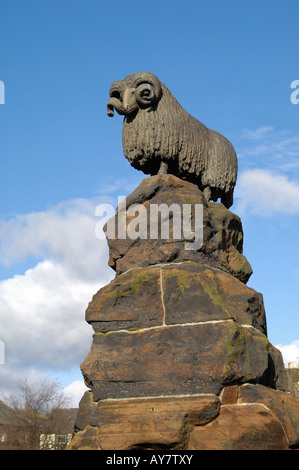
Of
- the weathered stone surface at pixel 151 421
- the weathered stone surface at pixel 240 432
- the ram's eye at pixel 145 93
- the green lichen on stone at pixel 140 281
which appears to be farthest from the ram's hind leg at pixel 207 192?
the weathered stone surface at pixel 240 432

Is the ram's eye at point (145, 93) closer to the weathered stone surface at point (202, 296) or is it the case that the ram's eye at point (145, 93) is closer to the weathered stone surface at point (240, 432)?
the weathered stone surface at point (202, 296)

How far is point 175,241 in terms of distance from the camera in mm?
6246

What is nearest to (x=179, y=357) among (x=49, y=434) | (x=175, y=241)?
(x=175, y=241)

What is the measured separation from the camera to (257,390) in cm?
539

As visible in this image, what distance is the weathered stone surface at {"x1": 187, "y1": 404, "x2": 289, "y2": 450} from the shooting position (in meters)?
5.00

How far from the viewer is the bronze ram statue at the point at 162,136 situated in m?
6.94

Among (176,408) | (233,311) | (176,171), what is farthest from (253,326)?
(176,171)

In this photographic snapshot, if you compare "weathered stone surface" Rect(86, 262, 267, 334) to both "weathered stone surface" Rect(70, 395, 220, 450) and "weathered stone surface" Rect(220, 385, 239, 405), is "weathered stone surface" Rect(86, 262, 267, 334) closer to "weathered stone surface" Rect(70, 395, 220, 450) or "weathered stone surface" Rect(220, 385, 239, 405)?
"weathered stone surface" Rect(220, 385, 239, 405)

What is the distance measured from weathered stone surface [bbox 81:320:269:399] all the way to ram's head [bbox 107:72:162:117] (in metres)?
2.95

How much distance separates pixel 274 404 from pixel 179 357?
1.04 meters

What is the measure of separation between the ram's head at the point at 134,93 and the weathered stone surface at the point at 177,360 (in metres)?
Answer: 2.95

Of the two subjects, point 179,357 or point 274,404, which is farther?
point 179,357

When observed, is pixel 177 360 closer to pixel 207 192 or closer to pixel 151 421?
pixel 151 421
